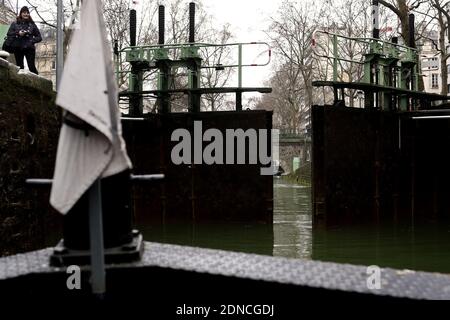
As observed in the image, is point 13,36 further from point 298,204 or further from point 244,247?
point 298,204

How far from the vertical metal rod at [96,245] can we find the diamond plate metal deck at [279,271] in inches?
5.7

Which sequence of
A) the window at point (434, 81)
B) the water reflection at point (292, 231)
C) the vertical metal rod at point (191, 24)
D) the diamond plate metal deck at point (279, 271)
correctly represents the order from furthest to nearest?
the window at point (434, 81)
the vertical metal rod at point (191, 24)
the water reflection at point (292, 231)
the diamond plate metal deck at point (279, 271)

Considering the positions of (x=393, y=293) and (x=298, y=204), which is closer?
(x=393, y=293)

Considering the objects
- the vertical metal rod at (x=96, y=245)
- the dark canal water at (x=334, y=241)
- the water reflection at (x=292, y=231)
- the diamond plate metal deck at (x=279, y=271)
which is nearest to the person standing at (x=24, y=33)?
the dark canal water at (x=334, y=241)

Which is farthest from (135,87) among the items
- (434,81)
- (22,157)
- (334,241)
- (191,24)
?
(434,81)

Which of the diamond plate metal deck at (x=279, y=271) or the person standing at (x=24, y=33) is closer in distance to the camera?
the diamond plate metal deck at (x=279, y=271)

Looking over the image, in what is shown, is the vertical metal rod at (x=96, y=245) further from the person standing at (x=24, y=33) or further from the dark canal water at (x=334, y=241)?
the person standing at (x=24, y=33)

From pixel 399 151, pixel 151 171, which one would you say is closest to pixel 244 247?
pixel 151 171

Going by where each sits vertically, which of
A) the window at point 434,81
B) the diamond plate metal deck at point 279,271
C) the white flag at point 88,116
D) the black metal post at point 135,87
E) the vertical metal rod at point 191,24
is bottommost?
the diamond plate metal deck at point 279,271

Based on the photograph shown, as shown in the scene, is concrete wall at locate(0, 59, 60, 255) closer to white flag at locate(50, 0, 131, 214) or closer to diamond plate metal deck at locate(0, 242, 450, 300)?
diamond plate metal deck at locate(0, 242, 450, 300)

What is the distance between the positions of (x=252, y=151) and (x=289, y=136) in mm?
36413

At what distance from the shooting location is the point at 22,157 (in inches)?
360
